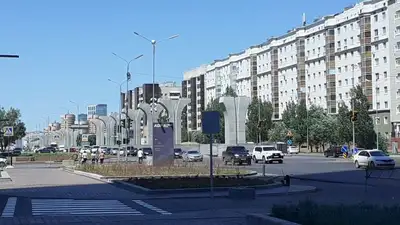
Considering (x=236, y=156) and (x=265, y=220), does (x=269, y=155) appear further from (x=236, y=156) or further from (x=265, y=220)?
(x=265, y=220)

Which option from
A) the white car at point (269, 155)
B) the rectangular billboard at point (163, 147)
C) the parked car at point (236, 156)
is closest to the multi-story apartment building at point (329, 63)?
the white car at point (269, 155)

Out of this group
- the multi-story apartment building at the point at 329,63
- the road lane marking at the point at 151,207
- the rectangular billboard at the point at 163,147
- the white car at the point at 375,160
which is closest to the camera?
the road lane marking at the point at 151,207

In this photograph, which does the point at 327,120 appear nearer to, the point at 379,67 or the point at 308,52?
the point at 379,67

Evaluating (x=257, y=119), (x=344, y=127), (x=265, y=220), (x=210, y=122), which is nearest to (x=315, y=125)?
(x=344, y=127)

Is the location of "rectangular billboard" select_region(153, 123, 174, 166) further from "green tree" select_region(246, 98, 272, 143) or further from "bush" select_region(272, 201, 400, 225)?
"green tree" select_region(246, 98, 272, 143)

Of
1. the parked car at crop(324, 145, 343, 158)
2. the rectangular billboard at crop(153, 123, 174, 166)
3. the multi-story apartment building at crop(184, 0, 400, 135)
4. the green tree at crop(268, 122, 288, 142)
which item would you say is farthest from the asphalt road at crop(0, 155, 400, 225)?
the green tree at crop(268, 122, 288, 142)

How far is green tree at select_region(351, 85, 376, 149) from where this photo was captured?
89.2 meters

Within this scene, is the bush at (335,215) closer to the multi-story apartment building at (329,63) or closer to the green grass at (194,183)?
the green grass at (194,183)

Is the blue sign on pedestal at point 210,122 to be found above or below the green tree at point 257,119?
below

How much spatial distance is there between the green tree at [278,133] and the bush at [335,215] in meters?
104

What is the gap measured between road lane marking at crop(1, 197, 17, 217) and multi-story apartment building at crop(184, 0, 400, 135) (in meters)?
83.7

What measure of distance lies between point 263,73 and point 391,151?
59.5 metres

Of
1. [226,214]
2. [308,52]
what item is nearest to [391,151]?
[308,52]

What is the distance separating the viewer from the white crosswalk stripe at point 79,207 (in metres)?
17.7
